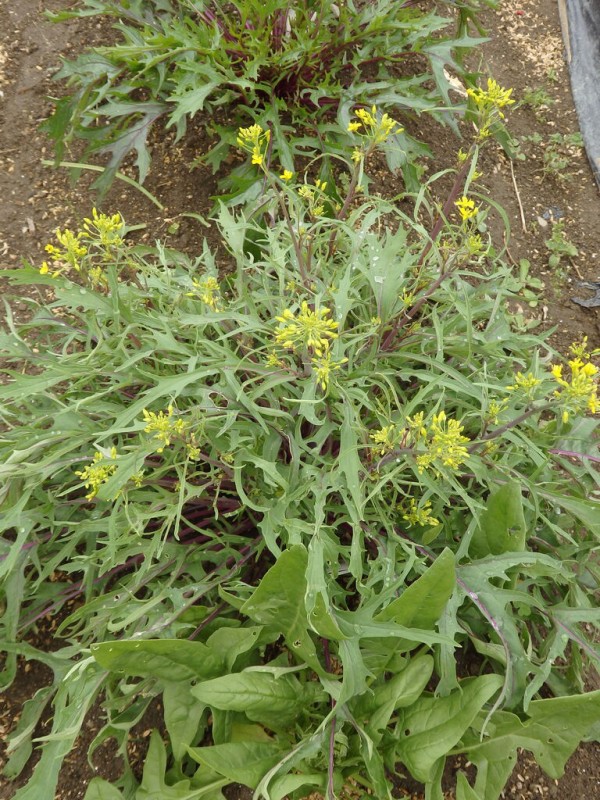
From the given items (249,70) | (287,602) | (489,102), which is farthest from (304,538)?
(249,70)

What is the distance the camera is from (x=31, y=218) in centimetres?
254

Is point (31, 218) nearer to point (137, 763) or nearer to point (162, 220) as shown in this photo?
point (162, 220)

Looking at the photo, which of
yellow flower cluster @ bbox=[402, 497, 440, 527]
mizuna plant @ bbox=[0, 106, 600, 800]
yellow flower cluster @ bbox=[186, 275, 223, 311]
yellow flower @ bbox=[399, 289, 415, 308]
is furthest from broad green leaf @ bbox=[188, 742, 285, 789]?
yellow flower @ bbox=[399, 289, 415, 308]

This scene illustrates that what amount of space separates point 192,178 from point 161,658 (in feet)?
6.59

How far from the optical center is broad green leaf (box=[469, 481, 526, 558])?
4.78 ft

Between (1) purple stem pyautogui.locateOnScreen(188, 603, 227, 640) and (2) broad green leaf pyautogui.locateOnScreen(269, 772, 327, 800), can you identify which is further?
(1) purple stem pyautogui.locateOnScreen(188, 603, 227, 640)

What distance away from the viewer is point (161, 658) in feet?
4.52

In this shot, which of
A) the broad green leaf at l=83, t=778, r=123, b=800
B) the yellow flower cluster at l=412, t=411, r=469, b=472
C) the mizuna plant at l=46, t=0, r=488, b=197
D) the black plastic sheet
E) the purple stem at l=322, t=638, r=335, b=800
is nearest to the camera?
the yellow flower cluster at l=412, t=411, r=469, b=472

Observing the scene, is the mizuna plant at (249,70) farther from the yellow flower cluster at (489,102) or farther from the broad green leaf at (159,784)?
the broad green leaf at (159,784)

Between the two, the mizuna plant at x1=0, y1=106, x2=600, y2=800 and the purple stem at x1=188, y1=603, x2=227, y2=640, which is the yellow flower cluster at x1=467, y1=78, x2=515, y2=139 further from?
the purple stem at x1=188, y1=603, x2=227, y2=640

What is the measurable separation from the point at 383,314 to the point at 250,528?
2.53 ft

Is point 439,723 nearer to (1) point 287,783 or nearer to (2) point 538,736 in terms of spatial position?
(2) point 538,736

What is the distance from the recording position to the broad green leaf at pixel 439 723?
4.41 feet

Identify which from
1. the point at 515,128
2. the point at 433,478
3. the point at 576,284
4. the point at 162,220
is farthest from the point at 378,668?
the point at 515,128
